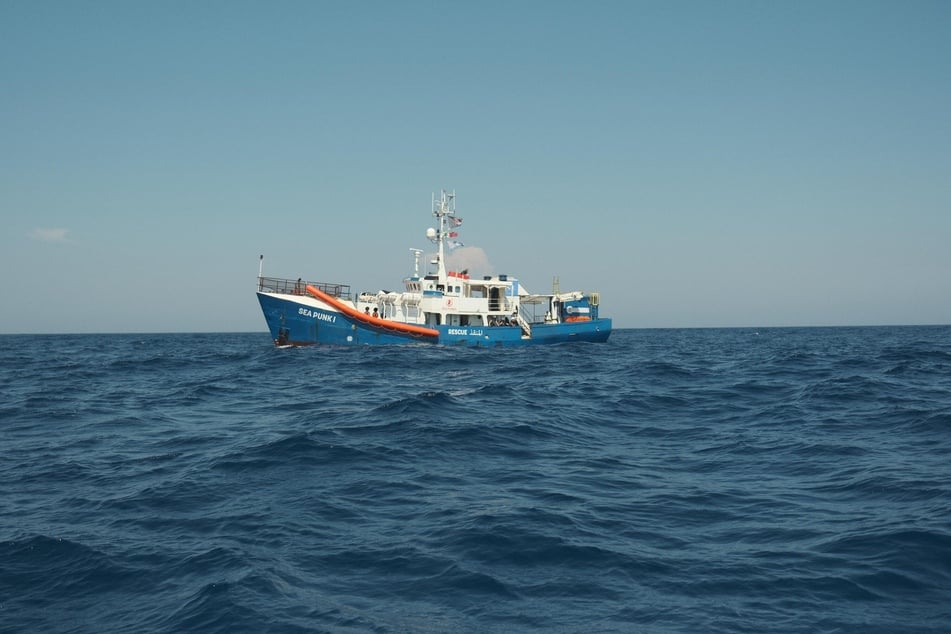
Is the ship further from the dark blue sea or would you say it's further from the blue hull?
the dark blue sea

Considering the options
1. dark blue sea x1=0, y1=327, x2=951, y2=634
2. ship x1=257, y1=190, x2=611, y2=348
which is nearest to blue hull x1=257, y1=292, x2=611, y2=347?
ship x1=257, y1=190, x2=611, y2=348

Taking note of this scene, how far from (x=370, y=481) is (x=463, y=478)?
1392mm

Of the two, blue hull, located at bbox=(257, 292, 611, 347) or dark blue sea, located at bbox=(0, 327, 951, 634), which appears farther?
blue hull, located at bbox=(257, 292, 611, 347)

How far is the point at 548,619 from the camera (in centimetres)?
509

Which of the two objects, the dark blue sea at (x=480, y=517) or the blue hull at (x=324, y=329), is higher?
the blue hull at (x=324, y=329)

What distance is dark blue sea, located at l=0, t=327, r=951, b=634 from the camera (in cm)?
526

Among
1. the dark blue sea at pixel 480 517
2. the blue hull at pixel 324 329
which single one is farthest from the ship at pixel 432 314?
the dark blue sea at pixel 480 517

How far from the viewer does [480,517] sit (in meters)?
7.35

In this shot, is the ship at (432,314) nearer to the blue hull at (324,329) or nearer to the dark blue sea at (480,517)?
the blue hull at (324,329)

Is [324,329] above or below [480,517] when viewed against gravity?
above

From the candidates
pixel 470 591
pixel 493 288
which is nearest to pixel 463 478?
pixel 470 591

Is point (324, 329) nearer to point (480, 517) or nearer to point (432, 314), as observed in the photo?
point (432, 314)

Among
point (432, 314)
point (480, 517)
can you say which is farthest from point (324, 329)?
point (480, 517)

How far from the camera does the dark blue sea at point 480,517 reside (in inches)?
207
